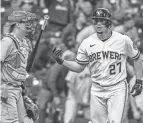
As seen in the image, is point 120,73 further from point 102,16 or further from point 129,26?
point 129,26

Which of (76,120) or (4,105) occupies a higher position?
(4,105)

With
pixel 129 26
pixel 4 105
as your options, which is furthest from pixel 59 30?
pixel 4 105

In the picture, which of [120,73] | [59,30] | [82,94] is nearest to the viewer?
[120,73]

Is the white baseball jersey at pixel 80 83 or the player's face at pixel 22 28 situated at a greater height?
the player's face at pixel 22 28

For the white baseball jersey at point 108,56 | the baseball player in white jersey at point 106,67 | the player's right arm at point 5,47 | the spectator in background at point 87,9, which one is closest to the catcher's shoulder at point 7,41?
the player's right arm at point 5,47

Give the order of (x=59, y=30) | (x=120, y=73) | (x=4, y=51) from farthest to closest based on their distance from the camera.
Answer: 1. (x=59, y=30)
2. (x=120, y=73)
3. (x=4, y=51)

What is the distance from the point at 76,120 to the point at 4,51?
5.69 metres

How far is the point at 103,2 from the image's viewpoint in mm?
16250

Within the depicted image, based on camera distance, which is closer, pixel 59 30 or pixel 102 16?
pixel 102 16

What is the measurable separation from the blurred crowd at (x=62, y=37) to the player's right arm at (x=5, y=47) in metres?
3.66

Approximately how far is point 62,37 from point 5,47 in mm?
5841

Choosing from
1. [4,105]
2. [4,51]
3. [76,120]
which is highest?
[4,51]

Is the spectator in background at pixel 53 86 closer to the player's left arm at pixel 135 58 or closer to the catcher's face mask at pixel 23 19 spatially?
the player's left arm at pixel 135 58

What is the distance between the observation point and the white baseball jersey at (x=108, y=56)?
986 centimetres
